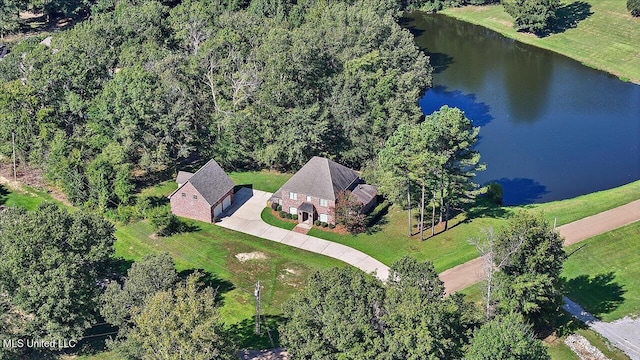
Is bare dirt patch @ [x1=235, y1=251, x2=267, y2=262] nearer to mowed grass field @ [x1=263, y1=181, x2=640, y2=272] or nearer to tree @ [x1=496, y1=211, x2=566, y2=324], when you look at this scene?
mowed grass field @ [x1=263, y1=181, x2=640, y2=272]

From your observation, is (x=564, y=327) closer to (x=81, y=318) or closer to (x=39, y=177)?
(x=81, y=318)

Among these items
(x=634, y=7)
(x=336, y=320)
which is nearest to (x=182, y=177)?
(x=336, y=320)

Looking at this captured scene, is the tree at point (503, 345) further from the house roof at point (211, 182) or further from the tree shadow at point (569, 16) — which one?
the tree shadow at point (569, 16)

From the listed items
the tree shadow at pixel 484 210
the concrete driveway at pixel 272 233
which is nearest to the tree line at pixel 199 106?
the concrete driveway at pixel 272 233

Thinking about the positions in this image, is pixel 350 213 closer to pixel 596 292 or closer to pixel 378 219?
pixel 378 219

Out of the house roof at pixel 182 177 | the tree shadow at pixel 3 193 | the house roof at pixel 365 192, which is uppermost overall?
the house roof at pixel 182 177

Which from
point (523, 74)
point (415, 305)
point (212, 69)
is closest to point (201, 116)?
point (212, 69)
